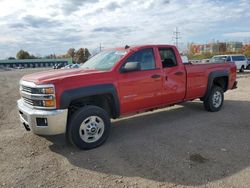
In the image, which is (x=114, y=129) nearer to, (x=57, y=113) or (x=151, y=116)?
(x=151, y=116)

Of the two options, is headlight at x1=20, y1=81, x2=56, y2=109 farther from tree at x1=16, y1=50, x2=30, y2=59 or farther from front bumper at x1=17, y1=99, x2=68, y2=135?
tree at x1=16, y1=50, x2=30, y2=59

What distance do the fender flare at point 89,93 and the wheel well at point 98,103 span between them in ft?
0.27

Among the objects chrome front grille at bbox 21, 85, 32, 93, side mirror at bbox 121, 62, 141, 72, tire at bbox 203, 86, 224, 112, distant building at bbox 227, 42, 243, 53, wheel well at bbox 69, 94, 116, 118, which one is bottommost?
tire at bbox 203, 86, 224, 112

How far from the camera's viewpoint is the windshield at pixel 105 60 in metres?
5.50

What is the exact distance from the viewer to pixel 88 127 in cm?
488

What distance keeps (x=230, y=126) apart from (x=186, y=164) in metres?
2.47

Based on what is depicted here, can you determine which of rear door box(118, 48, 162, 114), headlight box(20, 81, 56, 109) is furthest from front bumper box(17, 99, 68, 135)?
rear door box(118, 48, 162, 114)

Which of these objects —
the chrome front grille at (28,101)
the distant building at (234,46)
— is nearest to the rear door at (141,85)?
the chrome front grille at (28,101)

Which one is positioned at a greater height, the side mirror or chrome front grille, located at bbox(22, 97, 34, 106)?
the side mirror

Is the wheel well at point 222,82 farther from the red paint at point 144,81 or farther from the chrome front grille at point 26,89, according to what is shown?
the chrome front grille at point 26,89

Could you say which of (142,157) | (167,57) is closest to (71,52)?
(167,57)

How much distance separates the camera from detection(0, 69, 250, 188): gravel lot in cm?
371

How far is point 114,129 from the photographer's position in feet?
20.2

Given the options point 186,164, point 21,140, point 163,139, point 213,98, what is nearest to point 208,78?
point 213,98
